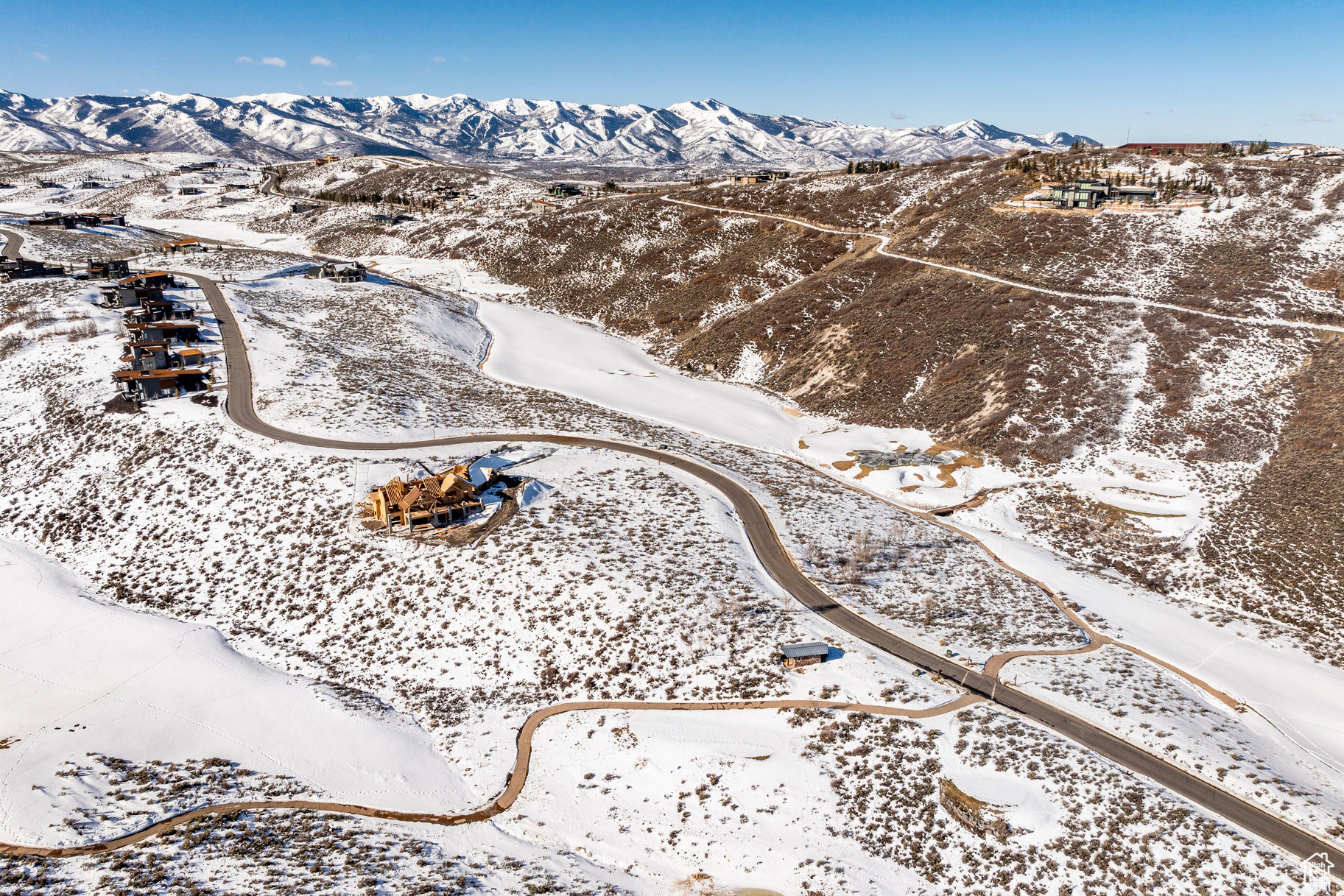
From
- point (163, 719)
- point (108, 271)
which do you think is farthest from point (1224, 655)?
point (108, 271)

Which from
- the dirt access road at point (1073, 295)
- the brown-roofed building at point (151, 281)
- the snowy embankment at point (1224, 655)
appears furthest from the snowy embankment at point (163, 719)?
the dirt access road at point (1073, 295)

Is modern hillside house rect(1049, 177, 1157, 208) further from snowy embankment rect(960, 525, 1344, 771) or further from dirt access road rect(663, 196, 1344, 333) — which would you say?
snowy embankment rect(960, 525, 1344, 771)

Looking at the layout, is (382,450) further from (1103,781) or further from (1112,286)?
(1112,286)

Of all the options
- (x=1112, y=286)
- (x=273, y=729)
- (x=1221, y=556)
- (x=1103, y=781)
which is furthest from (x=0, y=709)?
(x=1112, y=286)

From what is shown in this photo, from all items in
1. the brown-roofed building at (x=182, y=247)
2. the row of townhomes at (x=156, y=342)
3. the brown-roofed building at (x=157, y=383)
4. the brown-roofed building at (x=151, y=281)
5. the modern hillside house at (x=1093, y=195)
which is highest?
the modern hillside house at (x=1093, y=195)

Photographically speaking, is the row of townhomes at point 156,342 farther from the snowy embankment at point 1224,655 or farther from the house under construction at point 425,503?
the snowy embankment at point 1224,655
